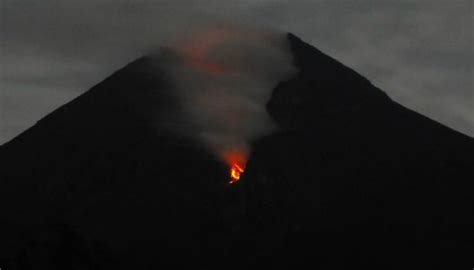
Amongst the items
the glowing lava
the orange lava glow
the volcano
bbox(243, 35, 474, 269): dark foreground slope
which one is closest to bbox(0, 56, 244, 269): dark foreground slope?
the volcano

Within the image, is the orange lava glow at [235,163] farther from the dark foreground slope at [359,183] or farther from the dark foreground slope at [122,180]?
the dark foreground slope at [359,183]

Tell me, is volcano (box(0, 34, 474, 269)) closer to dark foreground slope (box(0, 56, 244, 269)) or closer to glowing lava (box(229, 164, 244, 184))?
dark foreground slope (box(0, 56, 244, 269))

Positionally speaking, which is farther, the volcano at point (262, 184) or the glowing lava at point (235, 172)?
the glowing lava at point (235, 172)

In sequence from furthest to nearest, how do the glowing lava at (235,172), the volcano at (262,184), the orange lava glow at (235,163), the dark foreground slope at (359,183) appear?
1. the orange lava glow at (235,163)
2. the glowing lava at (235,172)
3. the volcano at (262,184)
4. the dark foreground slope at (359,183)

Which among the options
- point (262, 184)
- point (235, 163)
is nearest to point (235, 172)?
point (235, 163)

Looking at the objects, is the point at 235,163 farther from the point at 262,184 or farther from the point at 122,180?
the point at 122,180

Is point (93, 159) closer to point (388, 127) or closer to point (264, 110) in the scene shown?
point (264, 110)

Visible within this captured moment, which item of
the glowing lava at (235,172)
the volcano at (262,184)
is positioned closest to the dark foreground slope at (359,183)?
the volcano at (262,184)

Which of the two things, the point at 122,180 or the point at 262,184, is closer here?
the point at 262,184
